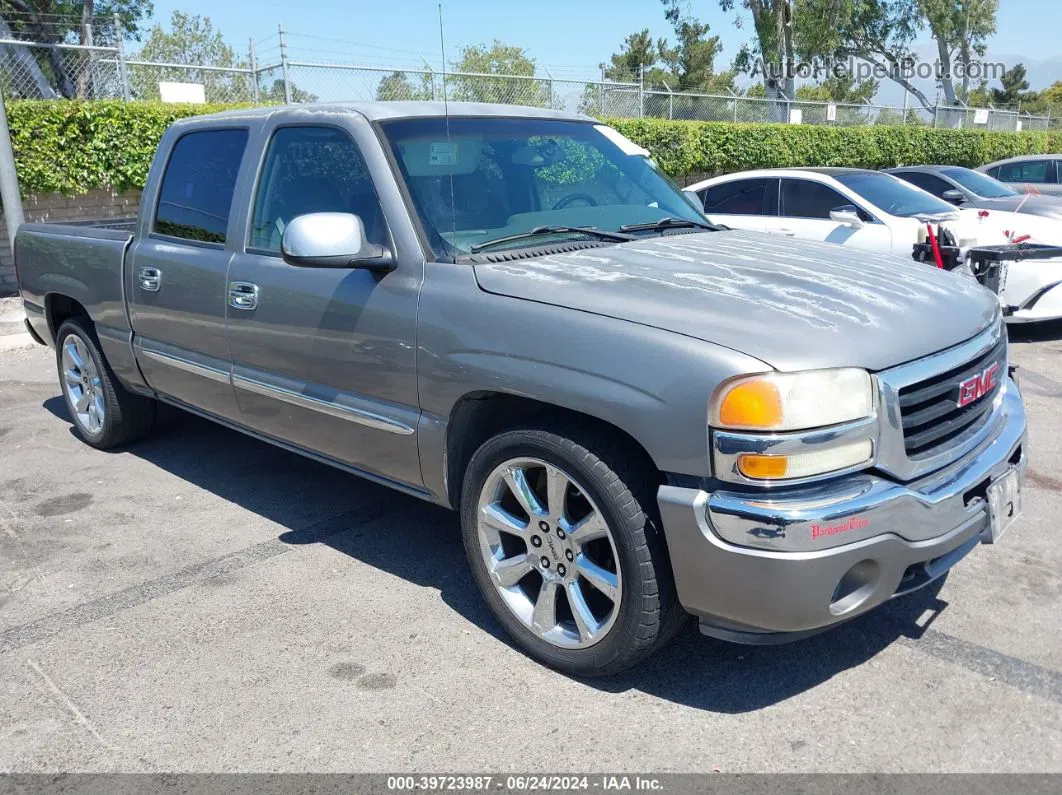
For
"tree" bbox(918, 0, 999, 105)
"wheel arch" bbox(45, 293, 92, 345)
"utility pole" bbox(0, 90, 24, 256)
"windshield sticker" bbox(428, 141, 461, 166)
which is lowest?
"wheel arch" bbox(45, 293, 92, 345)

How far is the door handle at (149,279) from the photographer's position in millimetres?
4523

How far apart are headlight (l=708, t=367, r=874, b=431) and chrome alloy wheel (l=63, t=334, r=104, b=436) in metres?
4.25

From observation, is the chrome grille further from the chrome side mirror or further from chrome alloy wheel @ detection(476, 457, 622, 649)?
the chrome side mirror

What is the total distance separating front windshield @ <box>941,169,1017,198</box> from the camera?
1180 cm

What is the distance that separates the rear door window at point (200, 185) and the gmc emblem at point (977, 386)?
123 inches

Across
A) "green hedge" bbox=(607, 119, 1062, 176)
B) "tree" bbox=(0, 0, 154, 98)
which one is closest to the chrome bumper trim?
"tree" bbox=(0, 0, 154, 98)

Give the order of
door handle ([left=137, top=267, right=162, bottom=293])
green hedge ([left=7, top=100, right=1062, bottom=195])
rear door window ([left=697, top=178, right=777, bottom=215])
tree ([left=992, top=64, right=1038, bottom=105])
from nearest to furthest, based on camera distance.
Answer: door handle ([left=137, top=267, right=162, bottom=293])
rear door window ([left=697, top=178, right=777, bottom=215])
green hedge ([left=7, top=100, right=1062, bottom=195])
tree ([left=992, top=64, right=1038, bottom=105])

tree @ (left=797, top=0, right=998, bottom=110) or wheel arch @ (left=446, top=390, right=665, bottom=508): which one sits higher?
tree @ (left=797, top=0, right=998, bottom=110)

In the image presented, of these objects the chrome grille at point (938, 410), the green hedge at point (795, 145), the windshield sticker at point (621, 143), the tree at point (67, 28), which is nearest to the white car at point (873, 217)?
the windshield sticker at point (621, 143)

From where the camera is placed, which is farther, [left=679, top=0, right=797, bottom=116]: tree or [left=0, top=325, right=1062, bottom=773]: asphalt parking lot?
[left=679, top=0, right=797, bottom=116]: tree

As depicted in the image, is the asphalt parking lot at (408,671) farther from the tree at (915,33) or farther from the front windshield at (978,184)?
the tree at (915,33)

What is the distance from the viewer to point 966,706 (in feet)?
9.37

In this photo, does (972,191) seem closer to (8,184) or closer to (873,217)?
(873,217)

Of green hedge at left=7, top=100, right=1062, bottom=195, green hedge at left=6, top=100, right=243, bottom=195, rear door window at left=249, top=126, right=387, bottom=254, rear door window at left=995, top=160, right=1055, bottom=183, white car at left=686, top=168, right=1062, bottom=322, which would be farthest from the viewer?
rear door window at left=995, top=160, right=1055, bottom=183
